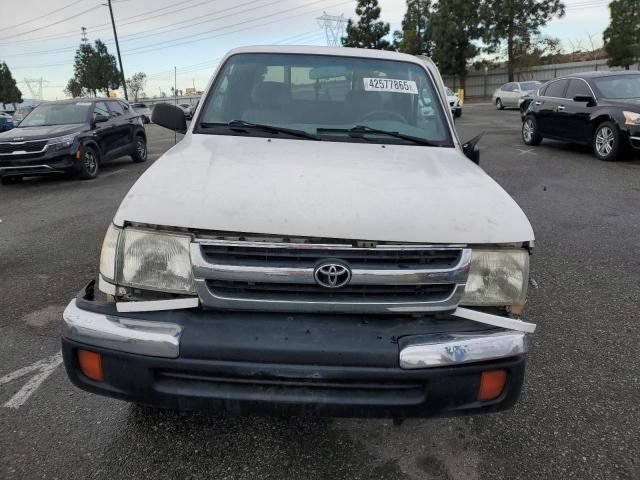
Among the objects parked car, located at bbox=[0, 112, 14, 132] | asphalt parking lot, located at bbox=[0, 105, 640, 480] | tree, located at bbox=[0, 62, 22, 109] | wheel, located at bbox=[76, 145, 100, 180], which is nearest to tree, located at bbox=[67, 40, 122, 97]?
tree, located at bbox=[0, 62, 22, 109]

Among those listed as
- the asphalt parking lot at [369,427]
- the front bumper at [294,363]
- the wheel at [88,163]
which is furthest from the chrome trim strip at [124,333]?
the wheel at [88,163]

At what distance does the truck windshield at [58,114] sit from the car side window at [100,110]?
0.48 feet

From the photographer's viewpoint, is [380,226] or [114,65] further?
[114,65]

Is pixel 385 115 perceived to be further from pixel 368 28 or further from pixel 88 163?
pixel 368 28

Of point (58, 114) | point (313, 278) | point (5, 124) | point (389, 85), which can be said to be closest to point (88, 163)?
point (58, 114)

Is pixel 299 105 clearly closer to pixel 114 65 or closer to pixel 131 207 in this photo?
pixel 131 207

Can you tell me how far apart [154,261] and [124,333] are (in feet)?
1.00

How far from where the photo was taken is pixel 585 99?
987 centimetres

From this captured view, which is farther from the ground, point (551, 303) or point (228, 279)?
point (228, 279)

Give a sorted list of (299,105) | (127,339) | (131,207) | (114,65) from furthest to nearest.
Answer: (114,65)
(299,105)
(131,207)
(127,339)

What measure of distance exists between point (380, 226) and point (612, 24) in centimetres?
4322

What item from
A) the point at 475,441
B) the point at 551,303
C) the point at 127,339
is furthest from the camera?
the point at 551,303

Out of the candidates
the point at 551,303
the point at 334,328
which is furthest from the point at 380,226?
the point at 551,303

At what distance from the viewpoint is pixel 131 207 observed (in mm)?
2064
